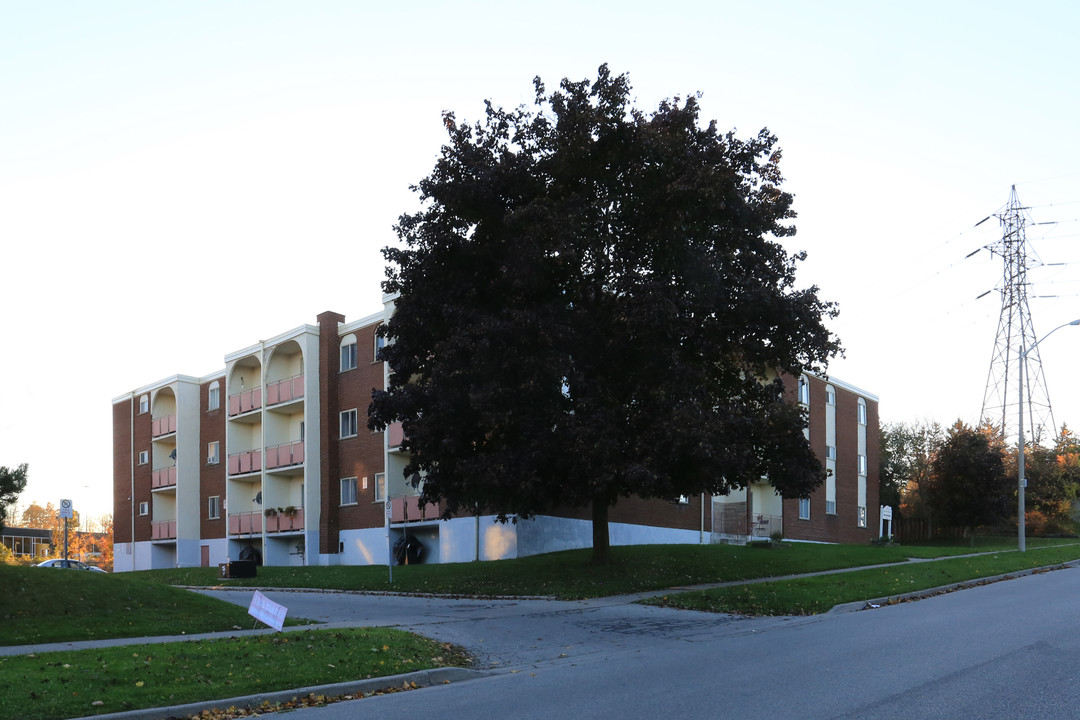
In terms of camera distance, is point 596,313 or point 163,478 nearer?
point 596,313

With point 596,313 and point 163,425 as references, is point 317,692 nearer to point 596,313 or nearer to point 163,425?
point 596,313

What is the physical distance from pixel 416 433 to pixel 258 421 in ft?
90.4

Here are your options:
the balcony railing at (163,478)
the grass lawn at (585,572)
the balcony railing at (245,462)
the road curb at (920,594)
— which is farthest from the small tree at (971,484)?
the balcony railing at (163,478)

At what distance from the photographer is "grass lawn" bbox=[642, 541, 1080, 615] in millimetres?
20016

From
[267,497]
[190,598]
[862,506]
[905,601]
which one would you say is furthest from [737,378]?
[862,506]

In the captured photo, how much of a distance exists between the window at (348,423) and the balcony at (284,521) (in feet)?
13.4

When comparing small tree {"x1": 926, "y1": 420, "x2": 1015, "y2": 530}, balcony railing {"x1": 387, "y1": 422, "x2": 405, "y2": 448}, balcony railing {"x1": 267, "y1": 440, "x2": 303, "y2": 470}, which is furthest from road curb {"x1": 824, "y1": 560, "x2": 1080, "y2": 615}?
balcony railing {"x1": 267, "y1": 440, "x2": 303, "y2": 470}

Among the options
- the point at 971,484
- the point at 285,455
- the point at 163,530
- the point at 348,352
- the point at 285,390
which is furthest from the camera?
the point at 163,530

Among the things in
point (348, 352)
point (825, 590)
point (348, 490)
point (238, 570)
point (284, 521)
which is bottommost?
point (238, 570)

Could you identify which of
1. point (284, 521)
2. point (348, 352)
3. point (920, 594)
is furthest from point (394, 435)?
point (920, 594)

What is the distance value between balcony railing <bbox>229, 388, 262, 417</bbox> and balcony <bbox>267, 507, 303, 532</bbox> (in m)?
5.37

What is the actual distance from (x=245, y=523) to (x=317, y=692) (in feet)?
125

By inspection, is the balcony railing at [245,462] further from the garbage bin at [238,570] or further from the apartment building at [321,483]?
the garbage bin at [238,570]

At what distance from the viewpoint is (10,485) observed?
18516 millimetres
